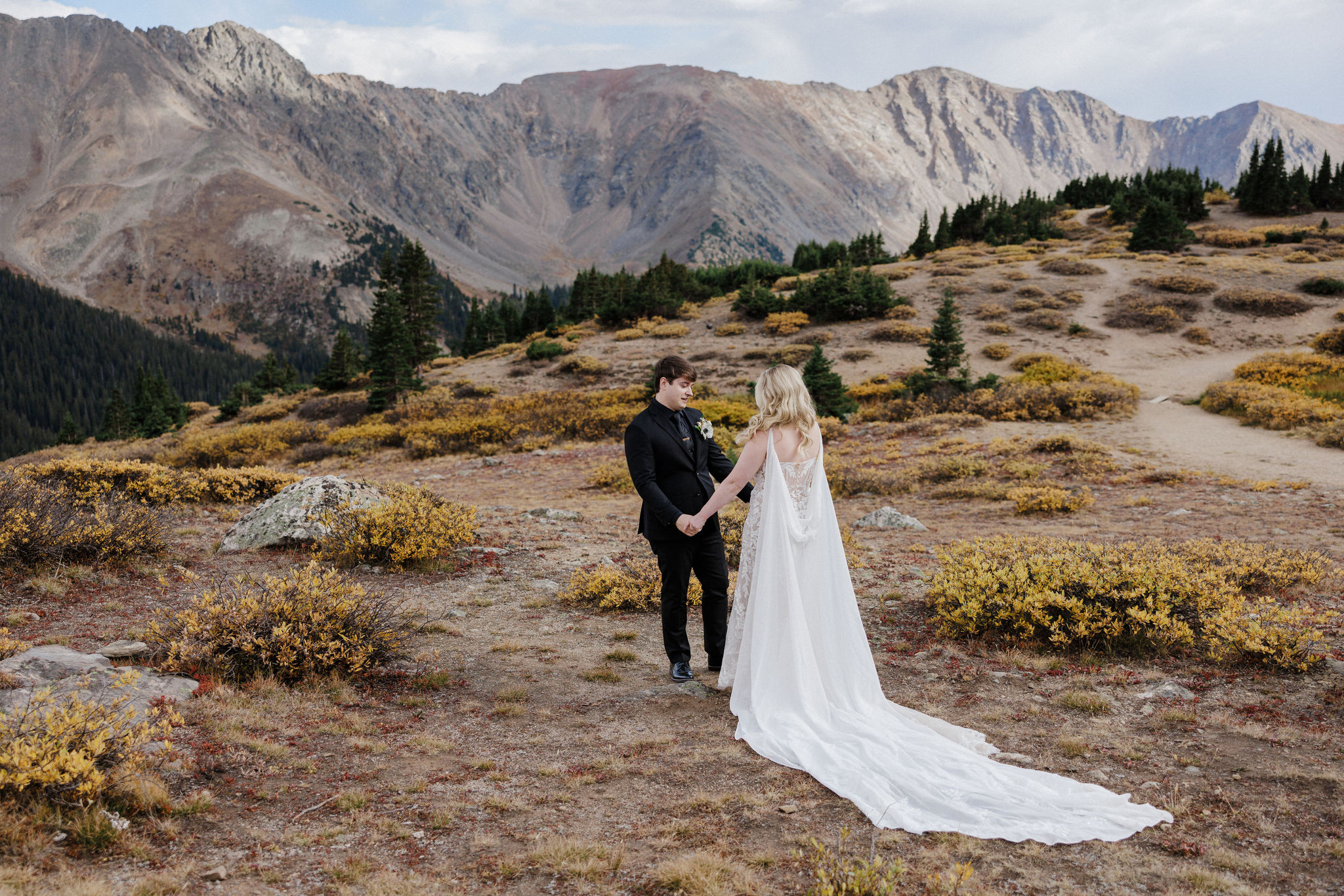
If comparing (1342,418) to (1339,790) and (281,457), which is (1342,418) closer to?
(1339,790)

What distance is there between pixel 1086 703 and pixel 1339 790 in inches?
58.6

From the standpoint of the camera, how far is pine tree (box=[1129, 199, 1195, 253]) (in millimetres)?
44875

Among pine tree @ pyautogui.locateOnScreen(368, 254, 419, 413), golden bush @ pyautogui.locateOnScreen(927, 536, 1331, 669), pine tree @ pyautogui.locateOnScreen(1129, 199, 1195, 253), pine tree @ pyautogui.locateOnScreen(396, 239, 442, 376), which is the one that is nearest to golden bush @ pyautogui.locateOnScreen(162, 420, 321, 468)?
pine tree @ pyautogui.locateOnScreen(368, 254, 419, 413)

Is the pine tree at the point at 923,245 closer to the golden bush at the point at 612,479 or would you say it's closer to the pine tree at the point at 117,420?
the golden bush at the point at 612,479

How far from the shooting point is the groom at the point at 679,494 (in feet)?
17.8

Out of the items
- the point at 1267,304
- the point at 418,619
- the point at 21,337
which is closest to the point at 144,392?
the point at 418,619

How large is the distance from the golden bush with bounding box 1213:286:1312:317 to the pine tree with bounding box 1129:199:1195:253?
13501mm

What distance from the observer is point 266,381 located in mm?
55469

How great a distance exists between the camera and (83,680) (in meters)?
4.18

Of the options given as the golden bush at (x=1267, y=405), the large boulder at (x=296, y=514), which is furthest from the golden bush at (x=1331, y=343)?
the large boulder at (x=296, y=514)

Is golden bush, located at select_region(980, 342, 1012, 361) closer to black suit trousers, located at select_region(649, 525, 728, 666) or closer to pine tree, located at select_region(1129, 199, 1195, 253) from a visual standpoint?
pine tree, located at select_region(1129, 199, 1195, 253)

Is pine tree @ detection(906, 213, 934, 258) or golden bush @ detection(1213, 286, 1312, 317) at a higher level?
pine tree @ detection(906, 213, 934, 258)

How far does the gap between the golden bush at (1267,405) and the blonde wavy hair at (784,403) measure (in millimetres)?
18994

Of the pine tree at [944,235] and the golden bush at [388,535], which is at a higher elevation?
the pine tree at [944,235]
